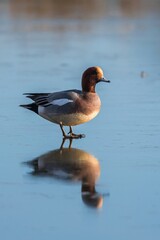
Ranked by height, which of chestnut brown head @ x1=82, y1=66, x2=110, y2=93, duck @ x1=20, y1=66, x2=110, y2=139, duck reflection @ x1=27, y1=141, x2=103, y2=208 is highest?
chestnut brown head @ x1=82, y1=66, x2=110, y2=93

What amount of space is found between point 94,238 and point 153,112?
404 cm

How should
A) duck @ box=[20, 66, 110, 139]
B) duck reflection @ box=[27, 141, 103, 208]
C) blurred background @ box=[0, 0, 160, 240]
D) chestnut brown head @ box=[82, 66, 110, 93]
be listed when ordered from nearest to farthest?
blurred background @ box=[0, 0, 160, 240] → duck reflection @ box=[27, 141, 103, 208] → duck @ box=[20, 66, 110, 139] → chestnut brown head @ box=[82, 66, 110, 93]

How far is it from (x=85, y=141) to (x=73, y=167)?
1014 mm

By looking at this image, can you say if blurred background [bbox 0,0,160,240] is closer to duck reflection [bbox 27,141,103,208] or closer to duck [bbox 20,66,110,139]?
duck reflection [bbox 27,141,103,208]

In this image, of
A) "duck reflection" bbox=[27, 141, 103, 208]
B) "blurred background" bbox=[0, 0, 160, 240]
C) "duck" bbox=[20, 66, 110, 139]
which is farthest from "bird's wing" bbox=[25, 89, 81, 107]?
"duck reflection" bbox=[27, 141, 103, 208]

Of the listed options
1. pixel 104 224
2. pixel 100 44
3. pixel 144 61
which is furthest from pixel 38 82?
pixel 104 224

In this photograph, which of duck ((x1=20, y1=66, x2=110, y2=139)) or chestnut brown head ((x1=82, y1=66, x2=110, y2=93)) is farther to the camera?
chestnut brown head ((x1=82, y1=66, x2=110, y2=93))

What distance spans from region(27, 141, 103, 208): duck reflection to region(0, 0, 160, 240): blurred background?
1cm

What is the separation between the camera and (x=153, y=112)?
28.1 feet

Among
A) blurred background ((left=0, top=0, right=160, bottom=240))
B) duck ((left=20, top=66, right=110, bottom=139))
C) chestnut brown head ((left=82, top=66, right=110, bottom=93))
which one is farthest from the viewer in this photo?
chestnut brown head ((left=82, top=66, right=110, bottom=93))

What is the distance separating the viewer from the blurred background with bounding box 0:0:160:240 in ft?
16.5

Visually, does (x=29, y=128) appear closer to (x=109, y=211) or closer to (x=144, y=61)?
(x=109, y=211)

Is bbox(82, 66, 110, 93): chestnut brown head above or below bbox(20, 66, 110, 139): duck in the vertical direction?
above

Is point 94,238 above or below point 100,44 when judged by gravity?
below
